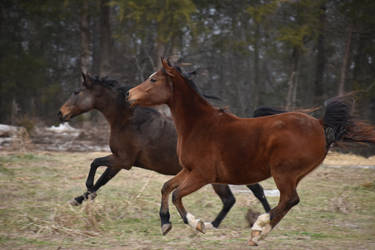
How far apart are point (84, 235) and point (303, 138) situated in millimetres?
2554

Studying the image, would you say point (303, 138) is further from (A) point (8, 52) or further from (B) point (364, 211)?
(A) point (8, 52)

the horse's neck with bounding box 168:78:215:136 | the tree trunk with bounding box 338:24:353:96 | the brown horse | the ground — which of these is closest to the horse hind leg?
the brown horse

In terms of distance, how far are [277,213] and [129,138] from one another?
288 centimetres

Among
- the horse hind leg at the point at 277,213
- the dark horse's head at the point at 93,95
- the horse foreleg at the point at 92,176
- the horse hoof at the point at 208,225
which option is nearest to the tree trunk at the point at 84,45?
the dark horse's head at the point at 93,95

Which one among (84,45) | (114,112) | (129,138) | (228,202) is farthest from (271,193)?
(84,45)

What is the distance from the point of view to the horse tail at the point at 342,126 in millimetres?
4543

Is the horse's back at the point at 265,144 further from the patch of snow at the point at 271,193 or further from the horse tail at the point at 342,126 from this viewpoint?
the patch of snow at the point at 271,193

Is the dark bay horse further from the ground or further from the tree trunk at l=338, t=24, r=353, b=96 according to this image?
the tree trunk at l=338, t=24, r=353, b=96

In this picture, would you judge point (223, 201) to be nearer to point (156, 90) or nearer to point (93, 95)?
point (156, 90)

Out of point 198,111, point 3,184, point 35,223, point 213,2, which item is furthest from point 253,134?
point 213,2

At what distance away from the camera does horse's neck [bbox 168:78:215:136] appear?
500cm

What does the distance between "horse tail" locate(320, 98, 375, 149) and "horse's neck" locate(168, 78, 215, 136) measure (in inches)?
47.5

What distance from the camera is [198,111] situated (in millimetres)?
5027

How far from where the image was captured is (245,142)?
15.1ft
